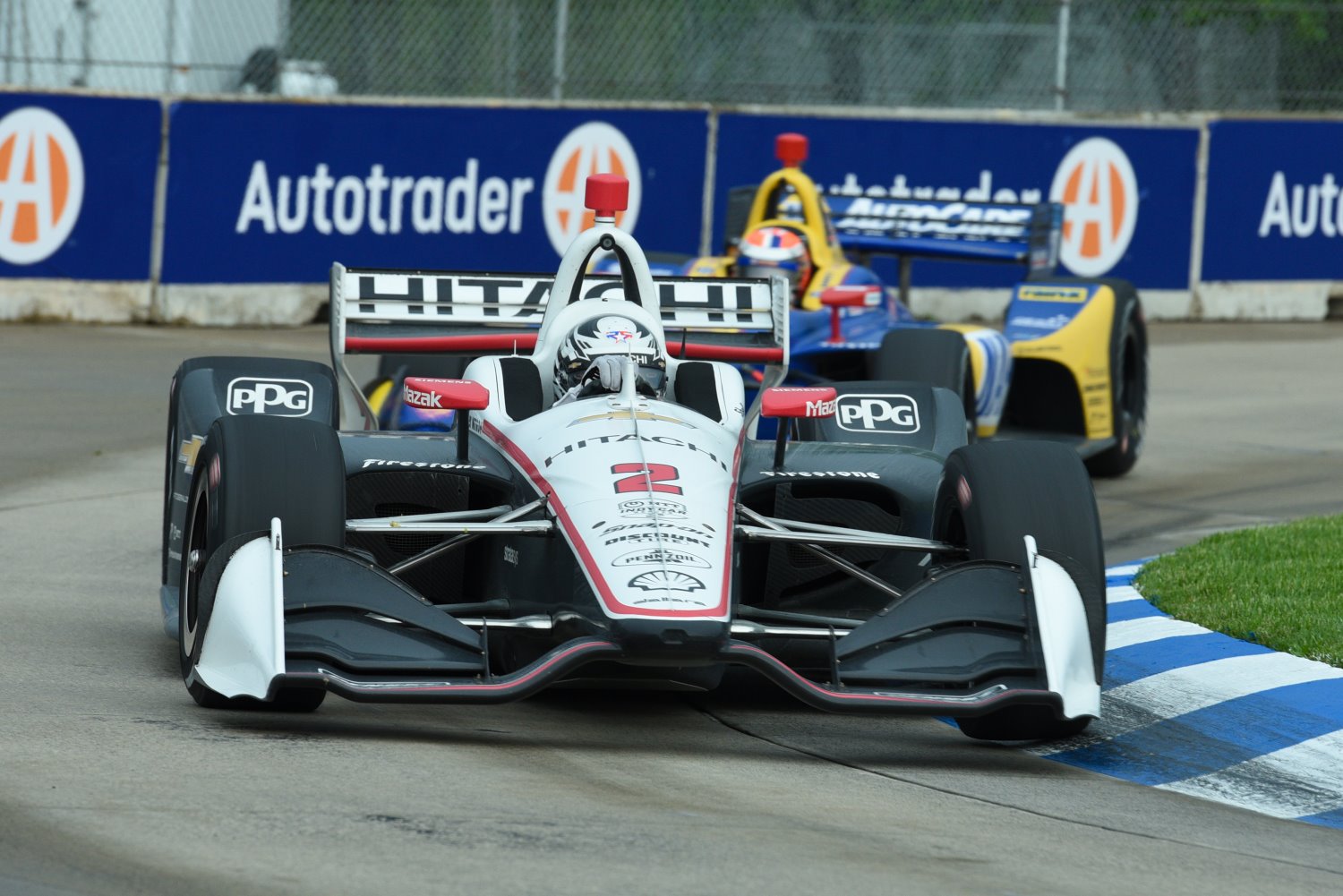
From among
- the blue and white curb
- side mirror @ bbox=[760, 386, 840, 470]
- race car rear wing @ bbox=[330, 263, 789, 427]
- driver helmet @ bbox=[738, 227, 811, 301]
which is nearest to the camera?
the blue and white curb

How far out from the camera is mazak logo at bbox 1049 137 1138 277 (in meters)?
18.0

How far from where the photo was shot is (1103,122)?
1823 centimetres

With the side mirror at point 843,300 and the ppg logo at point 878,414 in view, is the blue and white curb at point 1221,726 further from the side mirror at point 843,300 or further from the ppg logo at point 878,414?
the side mirror at point 843,300

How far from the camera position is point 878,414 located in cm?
746

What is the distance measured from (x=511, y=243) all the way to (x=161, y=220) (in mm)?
2669

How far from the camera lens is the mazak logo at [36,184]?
48.3 ft

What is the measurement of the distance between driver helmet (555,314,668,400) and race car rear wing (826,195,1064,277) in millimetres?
5731

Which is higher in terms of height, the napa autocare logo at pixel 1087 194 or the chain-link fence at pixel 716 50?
the chain-link fence at pixel 716 50

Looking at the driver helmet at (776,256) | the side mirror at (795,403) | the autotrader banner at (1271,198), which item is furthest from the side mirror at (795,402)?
the autotrader banner at (1271,198)

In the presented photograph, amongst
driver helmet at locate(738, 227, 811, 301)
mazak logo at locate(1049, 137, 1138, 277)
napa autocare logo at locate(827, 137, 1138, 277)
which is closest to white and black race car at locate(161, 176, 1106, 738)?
driver helmet at locate(738, 227, 811, 301)

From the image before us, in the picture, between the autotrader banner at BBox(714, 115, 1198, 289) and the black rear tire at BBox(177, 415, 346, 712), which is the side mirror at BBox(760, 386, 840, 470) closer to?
the black rear tire at BBox(177, 415, 346, 712)

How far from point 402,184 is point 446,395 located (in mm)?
10473

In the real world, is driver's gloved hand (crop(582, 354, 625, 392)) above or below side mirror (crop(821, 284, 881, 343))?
below

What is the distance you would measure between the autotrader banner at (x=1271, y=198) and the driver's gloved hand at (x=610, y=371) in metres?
13.2
